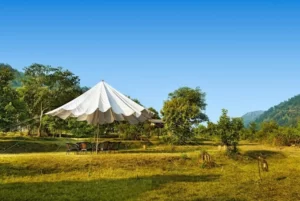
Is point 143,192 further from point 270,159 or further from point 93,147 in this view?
point 270,159

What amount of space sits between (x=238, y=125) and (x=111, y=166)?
355 inches

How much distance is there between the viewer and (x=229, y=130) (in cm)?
2009

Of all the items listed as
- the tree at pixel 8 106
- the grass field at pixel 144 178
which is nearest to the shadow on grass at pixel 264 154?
the grass field at pixel 144 178

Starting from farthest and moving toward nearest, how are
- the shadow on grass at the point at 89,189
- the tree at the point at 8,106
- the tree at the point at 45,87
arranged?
the tree at the point at 45,87, the tree at the point at 8,106, the shadow on grass at the point at 89,189

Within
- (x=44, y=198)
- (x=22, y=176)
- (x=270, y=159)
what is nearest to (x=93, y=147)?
(x=22, y=176)

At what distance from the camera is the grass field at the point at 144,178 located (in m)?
10.1

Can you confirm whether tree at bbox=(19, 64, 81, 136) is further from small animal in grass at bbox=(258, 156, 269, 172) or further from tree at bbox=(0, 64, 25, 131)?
small animal in grass at bbox=(258, 156, 269, 172)

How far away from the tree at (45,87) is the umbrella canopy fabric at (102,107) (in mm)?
24825

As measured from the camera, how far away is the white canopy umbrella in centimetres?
1759

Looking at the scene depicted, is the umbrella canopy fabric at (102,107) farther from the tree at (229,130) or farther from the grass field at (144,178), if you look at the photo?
the tree at (229,130)

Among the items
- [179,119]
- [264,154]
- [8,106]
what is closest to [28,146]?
[8,106]

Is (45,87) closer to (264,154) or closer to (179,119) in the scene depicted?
(179,119)

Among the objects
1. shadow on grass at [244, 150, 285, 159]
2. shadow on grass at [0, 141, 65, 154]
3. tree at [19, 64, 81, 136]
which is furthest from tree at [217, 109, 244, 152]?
tree at [19, 64, 81, 136]

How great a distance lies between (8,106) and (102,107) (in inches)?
711
